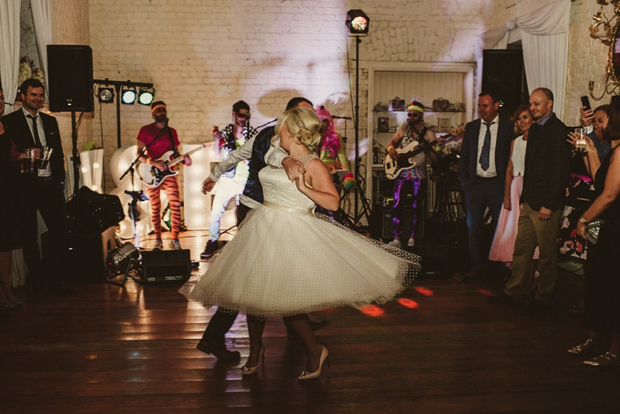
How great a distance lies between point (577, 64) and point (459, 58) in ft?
9.37

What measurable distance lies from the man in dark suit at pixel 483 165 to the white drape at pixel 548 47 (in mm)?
1635

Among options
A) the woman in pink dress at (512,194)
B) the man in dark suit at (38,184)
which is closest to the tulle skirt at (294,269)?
the man in dark suit at (38,184)

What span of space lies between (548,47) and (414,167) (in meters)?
2.12

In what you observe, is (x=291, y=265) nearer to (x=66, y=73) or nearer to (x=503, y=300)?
(x=503, y=300)

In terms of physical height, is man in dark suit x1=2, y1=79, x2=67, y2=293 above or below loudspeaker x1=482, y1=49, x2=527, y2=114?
below

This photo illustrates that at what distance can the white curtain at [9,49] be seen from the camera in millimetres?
5871

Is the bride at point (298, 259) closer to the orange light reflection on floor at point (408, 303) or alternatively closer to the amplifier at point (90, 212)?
the orange light reflection on floor at point (408, 303)

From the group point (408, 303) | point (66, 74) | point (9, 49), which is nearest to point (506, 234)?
point (408, 303)

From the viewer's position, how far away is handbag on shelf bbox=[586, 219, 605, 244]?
12.5 ft

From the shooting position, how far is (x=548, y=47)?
24.1 feet

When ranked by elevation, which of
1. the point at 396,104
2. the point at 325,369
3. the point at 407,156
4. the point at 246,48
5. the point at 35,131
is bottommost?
the point at 325,369

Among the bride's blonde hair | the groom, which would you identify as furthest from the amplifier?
the bride's blonde hair

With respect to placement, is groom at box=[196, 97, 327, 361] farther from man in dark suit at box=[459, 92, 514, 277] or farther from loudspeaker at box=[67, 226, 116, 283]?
man in dark suit at box=[459, 92, 514, 277]

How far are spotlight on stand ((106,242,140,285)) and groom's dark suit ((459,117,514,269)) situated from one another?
338cm
